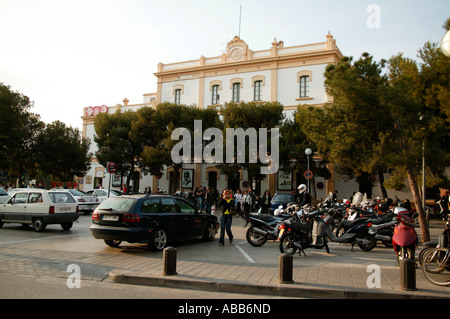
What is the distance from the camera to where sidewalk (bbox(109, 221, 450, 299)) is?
228 inches

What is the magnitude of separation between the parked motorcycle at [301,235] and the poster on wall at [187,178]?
2735cm

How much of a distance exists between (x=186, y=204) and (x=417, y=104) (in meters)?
7.55

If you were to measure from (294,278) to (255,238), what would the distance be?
434 centimetres

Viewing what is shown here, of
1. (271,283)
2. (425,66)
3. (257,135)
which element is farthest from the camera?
(257,135)

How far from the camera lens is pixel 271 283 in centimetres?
614

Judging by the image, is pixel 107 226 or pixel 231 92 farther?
pixel 231 92

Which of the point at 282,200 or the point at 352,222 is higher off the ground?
the point at 282,200

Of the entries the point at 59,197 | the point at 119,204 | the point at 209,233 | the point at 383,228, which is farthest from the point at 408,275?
the point at 59,197

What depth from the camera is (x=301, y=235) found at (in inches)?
367

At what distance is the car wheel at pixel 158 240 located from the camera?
9.20 m

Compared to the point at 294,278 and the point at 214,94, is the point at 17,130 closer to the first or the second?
the point at 214,94

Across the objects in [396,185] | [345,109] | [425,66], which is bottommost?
[396,185]
